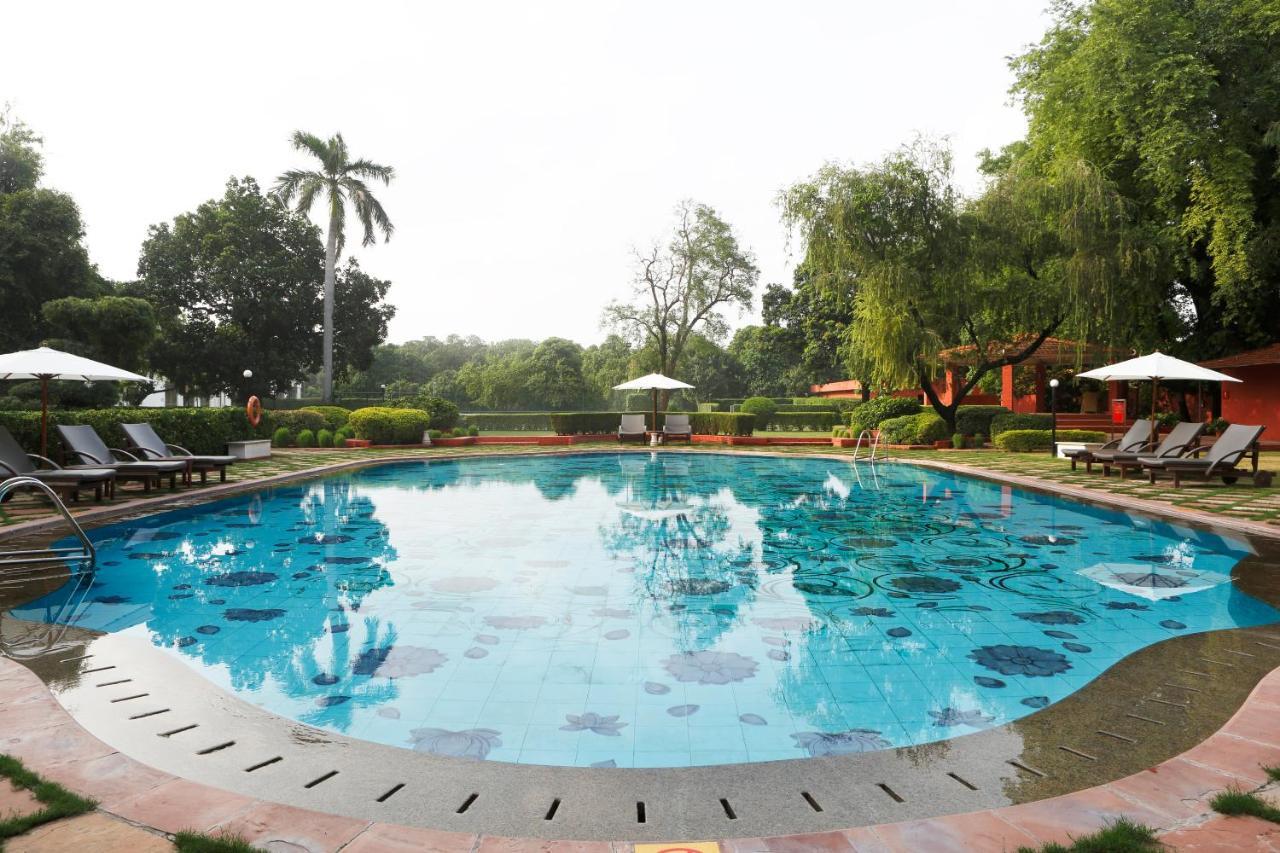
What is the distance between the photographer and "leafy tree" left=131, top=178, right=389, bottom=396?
100 ft

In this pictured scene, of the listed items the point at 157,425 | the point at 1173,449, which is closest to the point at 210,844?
the point at 157,425

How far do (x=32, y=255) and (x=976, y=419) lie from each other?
3017 cm

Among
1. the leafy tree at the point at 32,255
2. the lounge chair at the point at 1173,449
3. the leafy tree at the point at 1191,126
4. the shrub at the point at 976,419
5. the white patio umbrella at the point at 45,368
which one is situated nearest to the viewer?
the white patio umbrella at the point at 45,368

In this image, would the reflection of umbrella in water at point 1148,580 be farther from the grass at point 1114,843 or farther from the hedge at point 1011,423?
the hedge at point 1011,423

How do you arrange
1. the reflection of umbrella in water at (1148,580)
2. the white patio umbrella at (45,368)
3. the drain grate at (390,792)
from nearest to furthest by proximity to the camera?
the drain grate at (390,792)
the reflection of umbrella in water at (1148,580)
the white patio umbrella at (45,368)

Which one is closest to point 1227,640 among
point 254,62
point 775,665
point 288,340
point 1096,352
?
point 775,665

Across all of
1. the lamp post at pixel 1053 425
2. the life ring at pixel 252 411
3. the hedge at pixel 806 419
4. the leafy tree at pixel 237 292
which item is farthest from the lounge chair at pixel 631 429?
the leafy tree at pixel 237 292

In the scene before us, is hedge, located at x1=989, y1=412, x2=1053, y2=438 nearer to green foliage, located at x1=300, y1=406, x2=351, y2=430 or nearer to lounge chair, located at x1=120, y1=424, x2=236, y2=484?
lounge chair, located at x1=120, y1=424, x2=236, y2=484

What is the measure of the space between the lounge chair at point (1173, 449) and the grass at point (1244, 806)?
1205 centimetres

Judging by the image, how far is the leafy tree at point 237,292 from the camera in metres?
30.5

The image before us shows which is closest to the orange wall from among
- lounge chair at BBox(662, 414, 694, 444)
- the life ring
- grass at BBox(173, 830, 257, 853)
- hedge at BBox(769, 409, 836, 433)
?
hedge at BBox(769, 409, 836, 433)

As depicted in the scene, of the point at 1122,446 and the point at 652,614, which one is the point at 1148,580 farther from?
the point at 1122,446

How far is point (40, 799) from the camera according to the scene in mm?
2402

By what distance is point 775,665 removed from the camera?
443cm
